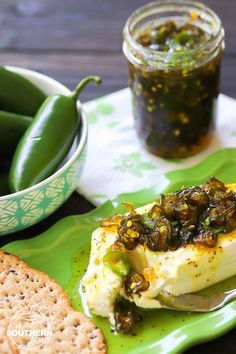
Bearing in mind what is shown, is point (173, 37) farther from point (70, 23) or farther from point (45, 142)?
point (70, 23)

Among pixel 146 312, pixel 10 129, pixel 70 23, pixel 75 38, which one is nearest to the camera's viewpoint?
pixel 146 312

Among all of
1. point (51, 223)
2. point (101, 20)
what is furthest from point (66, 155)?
point (101, 20)

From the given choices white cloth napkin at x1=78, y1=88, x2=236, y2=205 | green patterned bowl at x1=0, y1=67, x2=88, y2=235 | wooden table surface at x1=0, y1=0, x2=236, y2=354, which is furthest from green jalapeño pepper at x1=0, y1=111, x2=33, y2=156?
wooden table surface at x1=0, y1=0, x2=236, y2=354

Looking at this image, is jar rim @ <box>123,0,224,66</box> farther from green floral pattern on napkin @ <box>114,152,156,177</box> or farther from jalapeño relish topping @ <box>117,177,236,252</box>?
jalapeño relish topping @ <box>117,177,236,252</box>

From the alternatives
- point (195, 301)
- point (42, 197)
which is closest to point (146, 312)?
point (195, 301)

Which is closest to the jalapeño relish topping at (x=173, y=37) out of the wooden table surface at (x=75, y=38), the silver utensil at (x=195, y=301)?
the wooden table surface at (x=75, y=38)

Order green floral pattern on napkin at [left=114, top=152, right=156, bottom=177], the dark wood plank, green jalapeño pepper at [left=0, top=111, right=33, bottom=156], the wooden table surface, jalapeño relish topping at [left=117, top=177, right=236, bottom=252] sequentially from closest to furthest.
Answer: jalapeño relish topping at [left=117, top=177, right=236, bottom=252]
green jalapeño pepper at [left=0, top=111, right=33, bottom=156]
green floral pattern on napkin at [left=114, top=152, right=156, bottom=177]
the wooden table surface
the dark wood plank
